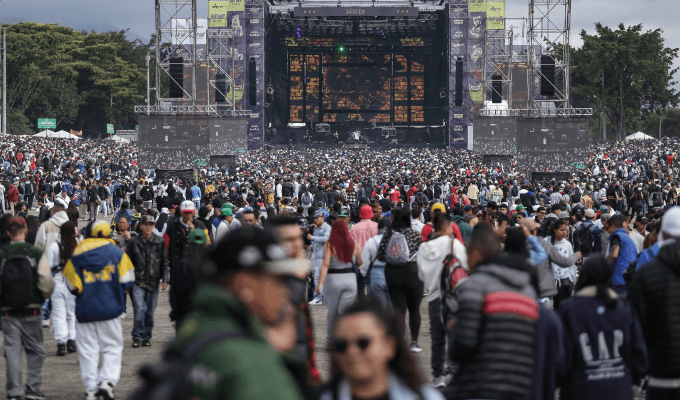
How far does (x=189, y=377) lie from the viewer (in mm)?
1735

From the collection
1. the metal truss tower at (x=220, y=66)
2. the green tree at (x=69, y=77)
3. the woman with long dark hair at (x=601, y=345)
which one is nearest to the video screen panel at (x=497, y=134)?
the metal truss tower at (x=220, y=66)

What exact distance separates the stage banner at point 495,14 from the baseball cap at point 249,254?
48.7 metres

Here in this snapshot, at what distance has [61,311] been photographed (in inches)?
351

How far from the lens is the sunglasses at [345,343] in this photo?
2.30m

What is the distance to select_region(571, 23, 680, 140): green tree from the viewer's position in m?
64.8

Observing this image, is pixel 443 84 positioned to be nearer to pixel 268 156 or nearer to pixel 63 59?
pixel 268 156

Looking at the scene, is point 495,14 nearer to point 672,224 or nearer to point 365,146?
point 365,146

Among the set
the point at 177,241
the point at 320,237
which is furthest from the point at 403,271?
the point at 320,237

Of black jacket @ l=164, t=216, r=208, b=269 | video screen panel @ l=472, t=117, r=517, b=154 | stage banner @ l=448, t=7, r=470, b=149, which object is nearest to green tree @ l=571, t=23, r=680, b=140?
stage banner @ l=448, t=7, r=470, b=149

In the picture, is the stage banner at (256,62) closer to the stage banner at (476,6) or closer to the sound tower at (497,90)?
the stage banner at (476,6)

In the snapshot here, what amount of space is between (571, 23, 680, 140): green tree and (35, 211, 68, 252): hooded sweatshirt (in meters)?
60.8

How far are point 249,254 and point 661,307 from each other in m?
3.24

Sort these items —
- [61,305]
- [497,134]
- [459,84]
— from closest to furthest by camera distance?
[61,305], [497,134], [459,84]

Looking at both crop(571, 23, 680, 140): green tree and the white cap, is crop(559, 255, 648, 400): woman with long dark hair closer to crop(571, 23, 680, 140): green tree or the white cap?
the white cap
